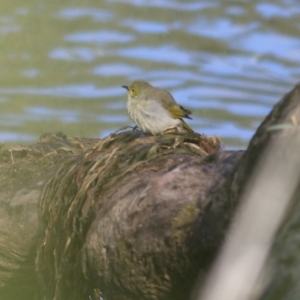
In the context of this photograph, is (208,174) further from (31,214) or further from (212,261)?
(31,214)

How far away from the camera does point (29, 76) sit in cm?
1302

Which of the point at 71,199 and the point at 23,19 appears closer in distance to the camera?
the point at 71,199

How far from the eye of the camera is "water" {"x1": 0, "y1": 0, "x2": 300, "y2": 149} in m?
12.0

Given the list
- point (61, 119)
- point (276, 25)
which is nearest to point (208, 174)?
point (61, 119)

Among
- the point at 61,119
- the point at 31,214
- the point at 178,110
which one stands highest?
the point at 178,110

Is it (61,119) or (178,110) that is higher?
(178,110)

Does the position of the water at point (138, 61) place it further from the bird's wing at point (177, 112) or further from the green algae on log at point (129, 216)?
the green algae on log at point (129, 216)

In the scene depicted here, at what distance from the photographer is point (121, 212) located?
4168 millimetres

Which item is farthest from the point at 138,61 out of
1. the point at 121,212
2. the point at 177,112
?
the point at 121,212

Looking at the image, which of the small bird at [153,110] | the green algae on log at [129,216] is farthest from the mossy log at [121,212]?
the small bird at [153,110]

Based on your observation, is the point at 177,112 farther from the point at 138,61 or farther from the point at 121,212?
the point at 138,61

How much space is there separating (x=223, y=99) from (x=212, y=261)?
9.21 m

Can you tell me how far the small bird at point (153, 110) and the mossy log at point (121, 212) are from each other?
1.03ft

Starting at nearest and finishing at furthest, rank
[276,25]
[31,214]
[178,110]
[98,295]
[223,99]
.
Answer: [98,295] < [31,214] < [178,110] < [223,99] < [276,25]
